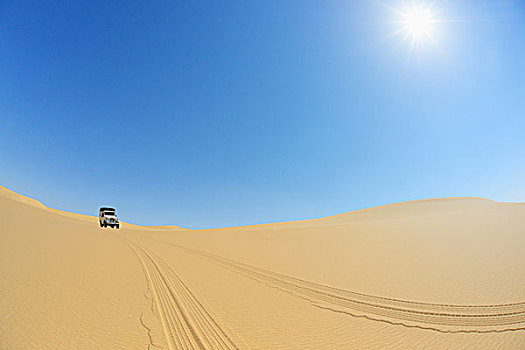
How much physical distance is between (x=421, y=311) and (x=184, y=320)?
4.60 metres

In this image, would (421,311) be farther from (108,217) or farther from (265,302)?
(108,217)

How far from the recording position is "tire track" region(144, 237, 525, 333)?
357 cm

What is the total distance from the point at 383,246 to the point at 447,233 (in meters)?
5.00

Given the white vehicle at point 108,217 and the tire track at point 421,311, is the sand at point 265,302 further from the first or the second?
the white vehicle at point 108,217

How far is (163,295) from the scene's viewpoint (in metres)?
4.96

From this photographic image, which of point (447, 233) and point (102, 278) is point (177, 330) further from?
point (447, 233)

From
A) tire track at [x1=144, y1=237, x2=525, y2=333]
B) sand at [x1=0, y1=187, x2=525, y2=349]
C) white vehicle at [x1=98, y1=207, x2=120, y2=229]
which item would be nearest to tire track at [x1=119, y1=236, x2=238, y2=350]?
sand at [x1=0, y1=187, x2=525, y2=349]

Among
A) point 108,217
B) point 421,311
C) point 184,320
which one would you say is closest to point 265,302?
point 184,320

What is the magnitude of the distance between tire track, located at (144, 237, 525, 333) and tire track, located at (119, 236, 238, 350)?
2350 millimetres

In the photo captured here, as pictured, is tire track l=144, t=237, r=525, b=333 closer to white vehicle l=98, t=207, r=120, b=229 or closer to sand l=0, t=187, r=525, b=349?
sand l=0, t=187, r=525, b=349

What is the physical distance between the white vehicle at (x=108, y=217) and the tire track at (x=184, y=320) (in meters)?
28.8

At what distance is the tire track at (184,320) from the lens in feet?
10.2

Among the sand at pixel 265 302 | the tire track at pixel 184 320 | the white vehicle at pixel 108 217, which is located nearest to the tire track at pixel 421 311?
the sand at pixel 265 302

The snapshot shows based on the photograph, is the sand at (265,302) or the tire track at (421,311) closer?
the sand at (265,302)
